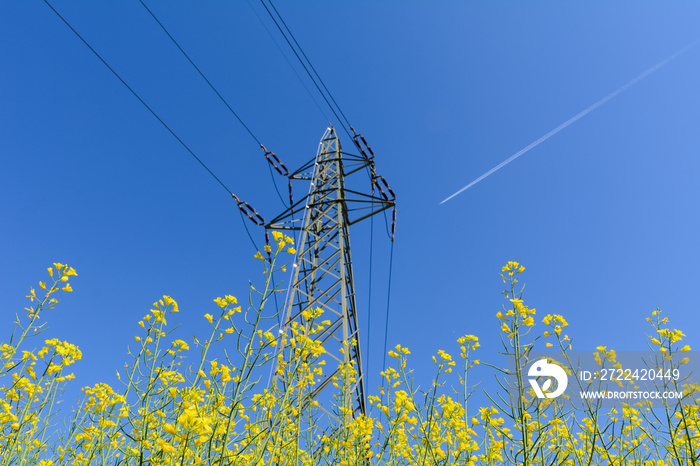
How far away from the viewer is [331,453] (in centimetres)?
244

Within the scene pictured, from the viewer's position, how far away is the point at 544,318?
2.08 m

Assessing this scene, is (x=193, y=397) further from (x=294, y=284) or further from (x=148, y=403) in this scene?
(x=294, y=284)

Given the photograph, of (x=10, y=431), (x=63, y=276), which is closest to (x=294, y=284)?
(x=63, y=276)

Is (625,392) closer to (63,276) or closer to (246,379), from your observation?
(246,379)

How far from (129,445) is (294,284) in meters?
2.73

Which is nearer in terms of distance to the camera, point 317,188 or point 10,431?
point 10,431

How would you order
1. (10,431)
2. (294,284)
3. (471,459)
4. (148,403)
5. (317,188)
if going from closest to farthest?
(148,403), (471,459), (10,431), (294,284), (317,188)

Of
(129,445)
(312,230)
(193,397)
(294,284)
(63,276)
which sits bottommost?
(129,445)

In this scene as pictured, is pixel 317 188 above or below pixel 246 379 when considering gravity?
above

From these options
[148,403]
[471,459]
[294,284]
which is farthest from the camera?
[294,284]

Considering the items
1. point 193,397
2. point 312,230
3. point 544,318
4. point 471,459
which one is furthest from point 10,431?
point 312,230

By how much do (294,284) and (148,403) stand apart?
2.85 meters

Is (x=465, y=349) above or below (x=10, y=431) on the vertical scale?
above

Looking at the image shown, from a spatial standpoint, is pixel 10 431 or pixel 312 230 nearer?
pixel 10 431
